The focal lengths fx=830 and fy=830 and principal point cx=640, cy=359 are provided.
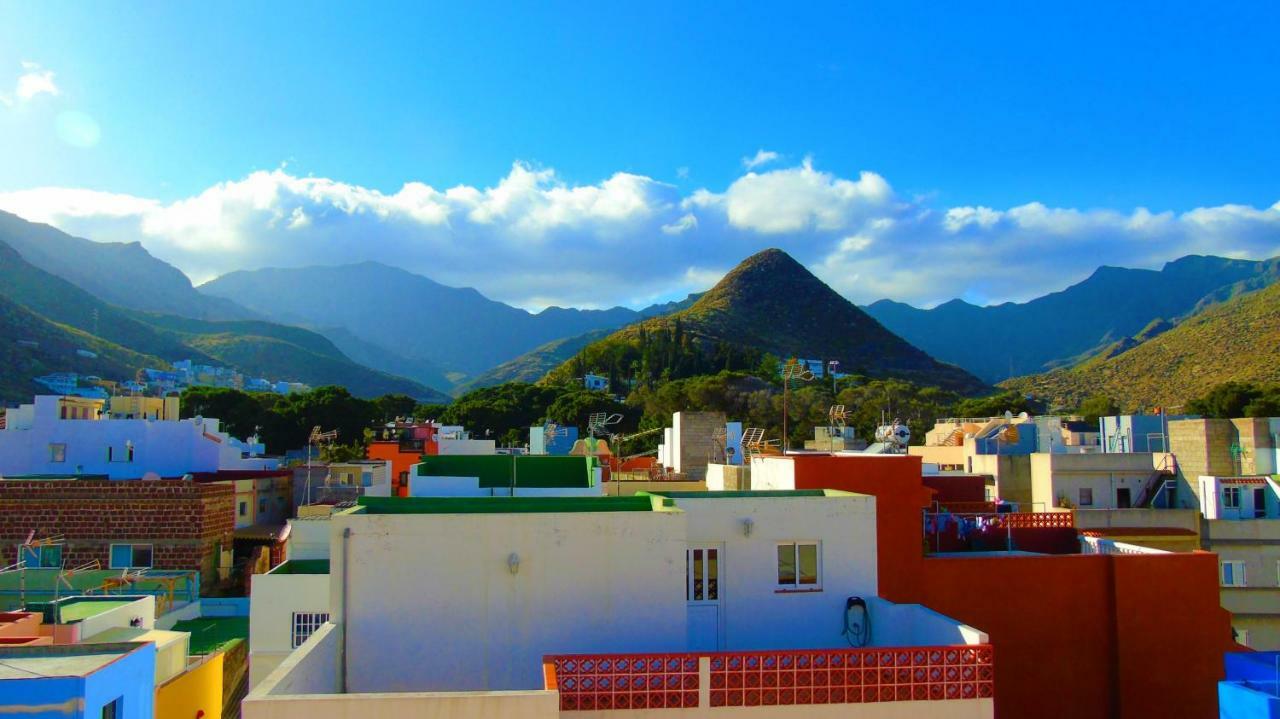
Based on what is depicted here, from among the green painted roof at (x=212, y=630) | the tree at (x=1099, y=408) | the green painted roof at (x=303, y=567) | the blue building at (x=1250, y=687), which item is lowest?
the green painted roof at (x=212, y=630)

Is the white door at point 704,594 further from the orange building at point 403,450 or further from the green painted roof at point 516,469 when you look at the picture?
the orange building at point 403,450

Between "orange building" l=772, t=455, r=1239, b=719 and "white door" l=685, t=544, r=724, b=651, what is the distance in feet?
8.52

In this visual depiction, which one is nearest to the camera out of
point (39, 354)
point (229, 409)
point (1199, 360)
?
point (229, 409)

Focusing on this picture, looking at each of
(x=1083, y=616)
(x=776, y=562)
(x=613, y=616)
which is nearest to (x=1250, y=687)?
(x=1083, y=616)

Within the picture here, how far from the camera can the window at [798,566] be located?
9781 mm

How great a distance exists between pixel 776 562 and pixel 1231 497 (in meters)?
21.2

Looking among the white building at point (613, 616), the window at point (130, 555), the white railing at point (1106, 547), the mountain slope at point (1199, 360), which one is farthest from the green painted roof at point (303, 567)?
the mountain slope at point (1199, 360)

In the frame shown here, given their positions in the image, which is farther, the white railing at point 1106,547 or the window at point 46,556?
the window at point 46,556

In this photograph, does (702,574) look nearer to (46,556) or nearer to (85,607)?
(85,607)

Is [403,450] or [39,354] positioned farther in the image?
[39,354]

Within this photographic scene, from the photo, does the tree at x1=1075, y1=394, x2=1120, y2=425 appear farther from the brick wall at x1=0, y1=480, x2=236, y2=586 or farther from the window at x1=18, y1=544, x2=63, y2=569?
the window at x1=18, y1=544, x2=63, y2=569

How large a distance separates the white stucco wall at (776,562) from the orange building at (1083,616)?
1728mm

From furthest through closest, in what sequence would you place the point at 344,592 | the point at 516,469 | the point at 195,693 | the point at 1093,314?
the point at 1093,314 → the point at 516,469 → the point at 195,693 → the point at 344,592

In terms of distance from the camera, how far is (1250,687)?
30.6 ft
